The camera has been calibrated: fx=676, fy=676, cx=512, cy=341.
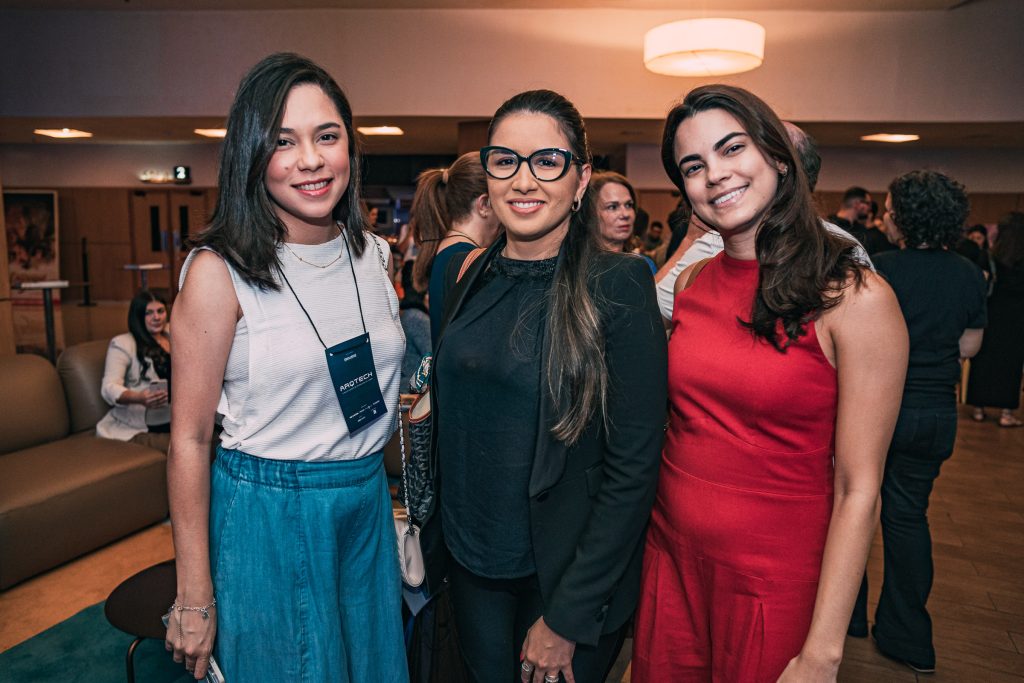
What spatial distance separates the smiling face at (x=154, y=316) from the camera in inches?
157

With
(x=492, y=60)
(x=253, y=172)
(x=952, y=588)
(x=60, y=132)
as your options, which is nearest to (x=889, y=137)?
(x=492, y=60)

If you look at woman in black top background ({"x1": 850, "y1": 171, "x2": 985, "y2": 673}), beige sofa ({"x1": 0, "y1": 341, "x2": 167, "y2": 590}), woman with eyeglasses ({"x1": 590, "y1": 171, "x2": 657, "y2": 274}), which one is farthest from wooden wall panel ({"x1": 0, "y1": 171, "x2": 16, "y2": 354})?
woman in black top background ({"x1": 850, "y1": 171, "x2": 985, "y2": 673})

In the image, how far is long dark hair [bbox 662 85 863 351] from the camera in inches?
48.2

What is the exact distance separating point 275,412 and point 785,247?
1.03m

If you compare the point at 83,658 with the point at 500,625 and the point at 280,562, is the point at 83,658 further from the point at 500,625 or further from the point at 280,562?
the point at 500,625

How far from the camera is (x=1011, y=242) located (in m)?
5.80

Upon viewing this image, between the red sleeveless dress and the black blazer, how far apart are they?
3.9 inches

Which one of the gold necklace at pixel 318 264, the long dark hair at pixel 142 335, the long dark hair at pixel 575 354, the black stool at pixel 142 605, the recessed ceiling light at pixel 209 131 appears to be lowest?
the black stool at pixel 142 605

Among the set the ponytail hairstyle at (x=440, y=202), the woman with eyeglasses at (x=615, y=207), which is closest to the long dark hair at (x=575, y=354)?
the ponytail hairstyle at (x=440, y=202)

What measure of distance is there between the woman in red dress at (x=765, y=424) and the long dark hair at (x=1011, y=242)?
5.76 meters

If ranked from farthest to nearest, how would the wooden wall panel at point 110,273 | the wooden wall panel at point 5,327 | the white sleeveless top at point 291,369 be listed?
the wooden wall panel at point 110,273 < the wooden wall panel at point 5,327 < the white sleeveless top at point 291,369

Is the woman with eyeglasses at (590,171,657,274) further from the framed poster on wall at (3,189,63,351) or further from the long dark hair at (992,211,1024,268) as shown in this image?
the framed poster on wall at (3,189,63,351)

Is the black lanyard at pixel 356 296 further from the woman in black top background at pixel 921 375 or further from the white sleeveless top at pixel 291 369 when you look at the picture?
the woman in black top background at pixel 921 375

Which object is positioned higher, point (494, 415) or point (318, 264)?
point (318, 264)
